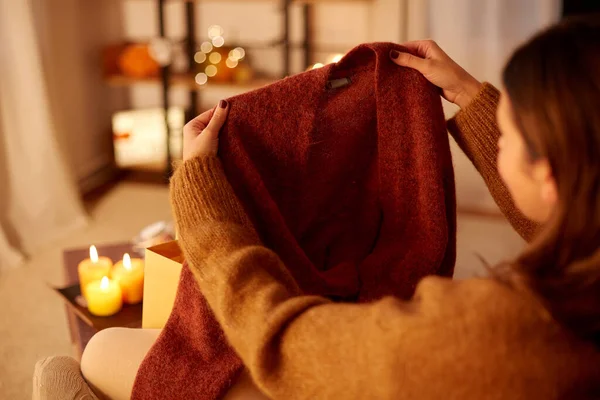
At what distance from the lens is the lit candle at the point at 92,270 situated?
138cm

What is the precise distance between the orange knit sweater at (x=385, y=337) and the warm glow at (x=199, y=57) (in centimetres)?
212

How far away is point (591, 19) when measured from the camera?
0.70m

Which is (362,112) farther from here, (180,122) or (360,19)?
(180,122)

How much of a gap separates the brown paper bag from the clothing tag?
14.3 inches

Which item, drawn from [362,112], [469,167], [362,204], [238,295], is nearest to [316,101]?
[362,112]

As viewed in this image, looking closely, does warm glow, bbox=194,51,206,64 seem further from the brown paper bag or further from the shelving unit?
the brown paper bag

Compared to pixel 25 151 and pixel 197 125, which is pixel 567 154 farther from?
pixel 25 151

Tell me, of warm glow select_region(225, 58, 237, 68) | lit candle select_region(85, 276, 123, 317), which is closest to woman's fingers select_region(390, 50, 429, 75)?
lit candle select_region(85, 276, 123, 317)

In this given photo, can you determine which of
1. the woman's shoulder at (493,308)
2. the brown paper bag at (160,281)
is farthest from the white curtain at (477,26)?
the woman's shoulder at (493,308)

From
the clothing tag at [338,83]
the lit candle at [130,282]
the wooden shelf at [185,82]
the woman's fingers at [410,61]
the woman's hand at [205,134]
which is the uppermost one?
the woman's fingers at [410,61]

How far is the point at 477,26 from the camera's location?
261 cm

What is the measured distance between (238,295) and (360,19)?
2232 mm

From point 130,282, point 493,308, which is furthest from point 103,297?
point 493,308

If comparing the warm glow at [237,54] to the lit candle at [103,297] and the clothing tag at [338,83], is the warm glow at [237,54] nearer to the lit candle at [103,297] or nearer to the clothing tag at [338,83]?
the lit candle at [103,297]
